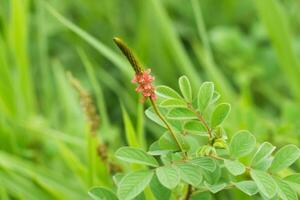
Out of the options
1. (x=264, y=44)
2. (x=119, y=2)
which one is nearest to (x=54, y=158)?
(x=119, y=2)

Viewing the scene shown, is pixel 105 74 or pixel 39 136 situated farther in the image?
pixel 105 74

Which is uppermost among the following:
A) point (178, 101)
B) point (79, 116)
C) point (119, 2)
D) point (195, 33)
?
point (119, 2)

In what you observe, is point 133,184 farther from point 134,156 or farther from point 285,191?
point 285,191

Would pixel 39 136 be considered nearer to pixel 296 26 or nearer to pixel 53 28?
pixel 53 28

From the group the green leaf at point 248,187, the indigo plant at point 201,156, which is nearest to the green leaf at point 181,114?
the indigo plant at point 201,156

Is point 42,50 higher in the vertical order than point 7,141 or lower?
higher

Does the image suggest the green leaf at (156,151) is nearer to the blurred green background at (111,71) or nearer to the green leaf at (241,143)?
the green leaf at (241,143)

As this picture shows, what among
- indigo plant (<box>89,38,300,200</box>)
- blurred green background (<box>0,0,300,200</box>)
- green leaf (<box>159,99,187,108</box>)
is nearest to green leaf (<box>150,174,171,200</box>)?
indigo plant (<box>89,38,300,200</box>)
